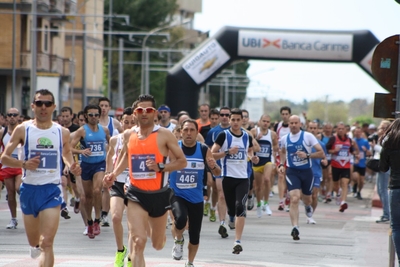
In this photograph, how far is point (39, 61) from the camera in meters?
51.2

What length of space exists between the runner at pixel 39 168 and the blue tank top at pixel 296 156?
705 centimetres

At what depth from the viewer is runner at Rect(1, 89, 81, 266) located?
30.2 ft

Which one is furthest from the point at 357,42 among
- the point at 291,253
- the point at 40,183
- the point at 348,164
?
the point at 40,183

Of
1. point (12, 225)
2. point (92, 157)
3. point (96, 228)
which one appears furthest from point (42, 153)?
point (12, 225)

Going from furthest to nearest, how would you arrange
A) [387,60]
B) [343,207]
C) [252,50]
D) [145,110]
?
[252,50] < [343,207] < [387,60] < [145,110]

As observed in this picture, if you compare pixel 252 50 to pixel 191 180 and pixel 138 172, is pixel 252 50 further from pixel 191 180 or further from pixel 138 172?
pixel 138 172

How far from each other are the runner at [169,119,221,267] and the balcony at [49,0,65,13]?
137 feet

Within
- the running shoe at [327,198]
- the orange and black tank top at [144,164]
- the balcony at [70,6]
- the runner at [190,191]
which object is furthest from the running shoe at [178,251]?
the balcony at [70,6]

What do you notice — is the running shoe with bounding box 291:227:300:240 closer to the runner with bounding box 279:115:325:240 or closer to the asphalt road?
the asphalt road

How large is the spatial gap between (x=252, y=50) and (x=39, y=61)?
22.5m

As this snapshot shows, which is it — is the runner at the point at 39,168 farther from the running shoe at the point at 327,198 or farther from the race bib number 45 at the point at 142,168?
the running shoe at the point at 327,198

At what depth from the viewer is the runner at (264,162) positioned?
20.0 metres

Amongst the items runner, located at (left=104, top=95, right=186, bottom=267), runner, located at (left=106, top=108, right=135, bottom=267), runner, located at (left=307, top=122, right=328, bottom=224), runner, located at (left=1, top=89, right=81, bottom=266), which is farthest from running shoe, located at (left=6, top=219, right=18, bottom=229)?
runner, located at (left=104, top=95, right=186, bottom=267)

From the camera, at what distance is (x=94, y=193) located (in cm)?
1483
